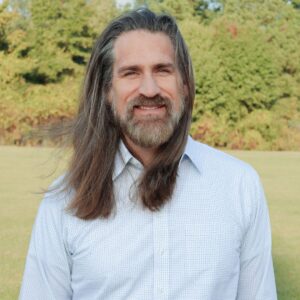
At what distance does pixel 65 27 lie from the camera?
102ft

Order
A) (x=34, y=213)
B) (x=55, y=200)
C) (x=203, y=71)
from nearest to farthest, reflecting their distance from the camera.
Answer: (x=55, y=200)
(x=34, y=213)
(x=203, y=71)

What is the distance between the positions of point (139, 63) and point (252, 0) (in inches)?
1357

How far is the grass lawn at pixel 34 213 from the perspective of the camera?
5.34 meters

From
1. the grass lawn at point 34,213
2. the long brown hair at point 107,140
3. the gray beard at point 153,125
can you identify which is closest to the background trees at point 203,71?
the grass lawn at point 34,213

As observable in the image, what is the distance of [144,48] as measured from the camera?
1794 mm

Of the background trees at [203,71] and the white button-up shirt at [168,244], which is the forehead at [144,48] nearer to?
the white button-up shirt at [168,244]

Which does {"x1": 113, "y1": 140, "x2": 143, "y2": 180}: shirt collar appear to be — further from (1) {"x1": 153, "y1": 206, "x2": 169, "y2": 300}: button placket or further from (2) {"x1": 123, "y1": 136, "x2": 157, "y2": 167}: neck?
(1) {"x1": 153, "y1": 206, "x2": 169, "y2": 300}: button placket

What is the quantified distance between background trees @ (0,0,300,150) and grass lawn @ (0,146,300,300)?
1241 cm

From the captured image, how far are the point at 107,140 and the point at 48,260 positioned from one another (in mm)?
389

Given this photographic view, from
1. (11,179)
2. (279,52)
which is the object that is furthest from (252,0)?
(11,179)

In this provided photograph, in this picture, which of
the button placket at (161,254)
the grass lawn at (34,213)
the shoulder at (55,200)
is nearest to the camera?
the button placket at (161,254)

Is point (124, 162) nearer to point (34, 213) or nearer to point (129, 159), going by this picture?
point (129, 159)

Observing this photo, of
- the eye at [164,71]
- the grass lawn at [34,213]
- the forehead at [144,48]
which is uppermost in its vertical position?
the forehead at [144,48]

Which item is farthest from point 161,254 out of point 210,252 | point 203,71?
point 203,71
